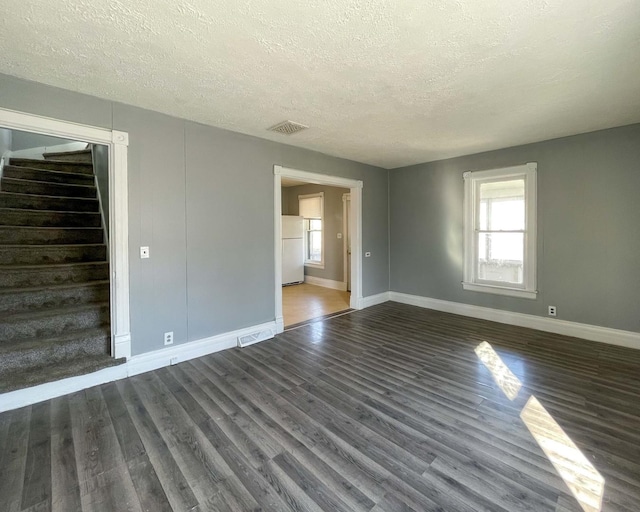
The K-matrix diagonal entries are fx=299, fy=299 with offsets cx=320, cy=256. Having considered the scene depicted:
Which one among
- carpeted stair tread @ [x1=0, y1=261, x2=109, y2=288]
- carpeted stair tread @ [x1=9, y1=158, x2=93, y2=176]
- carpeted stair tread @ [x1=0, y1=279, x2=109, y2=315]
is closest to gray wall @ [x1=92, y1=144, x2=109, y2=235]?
carpeted stair tread @ [x1=9, y1=158, x2=93, y2=176]

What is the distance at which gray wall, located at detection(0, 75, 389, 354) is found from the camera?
2.86 metres

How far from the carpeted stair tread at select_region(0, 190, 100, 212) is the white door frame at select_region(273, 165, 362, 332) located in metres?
2.75

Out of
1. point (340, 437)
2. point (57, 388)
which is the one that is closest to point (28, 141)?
point (57, 388)

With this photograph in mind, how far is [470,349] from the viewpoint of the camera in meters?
3.58

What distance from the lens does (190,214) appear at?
3.33m

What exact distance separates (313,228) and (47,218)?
5454 mm

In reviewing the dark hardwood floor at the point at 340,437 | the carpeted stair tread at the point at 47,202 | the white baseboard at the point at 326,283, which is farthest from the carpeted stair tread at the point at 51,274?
the white baseboard at the point at 326,283

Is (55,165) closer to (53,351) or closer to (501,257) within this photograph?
(53,351)

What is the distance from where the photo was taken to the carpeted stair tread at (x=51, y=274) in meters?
3.23

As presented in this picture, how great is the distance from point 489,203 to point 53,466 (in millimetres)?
5603

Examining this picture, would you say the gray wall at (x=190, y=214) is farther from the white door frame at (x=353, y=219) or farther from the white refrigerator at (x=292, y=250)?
the white refrigerator at (x=292, y=250)

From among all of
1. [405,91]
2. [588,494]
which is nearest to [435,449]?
[588,494]

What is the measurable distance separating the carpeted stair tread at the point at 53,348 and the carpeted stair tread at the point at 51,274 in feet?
2.86

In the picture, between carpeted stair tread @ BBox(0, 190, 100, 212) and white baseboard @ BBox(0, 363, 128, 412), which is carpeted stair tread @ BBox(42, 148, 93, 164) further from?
white baseboard @ BBox(0, 363, 128, 412)
